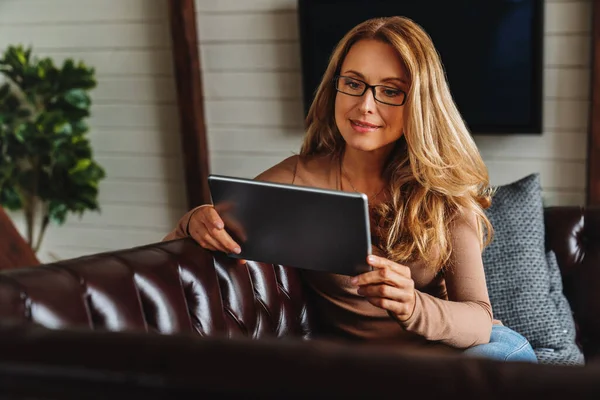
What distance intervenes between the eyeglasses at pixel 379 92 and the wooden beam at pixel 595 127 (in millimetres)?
1672

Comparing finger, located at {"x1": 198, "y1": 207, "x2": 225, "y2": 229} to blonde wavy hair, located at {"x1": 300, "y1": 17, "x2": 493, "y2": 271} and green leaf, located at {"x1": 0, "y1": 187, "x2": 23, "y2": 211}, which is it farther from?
green leaf, located at {"x1": 0, "y1": 187, "x2": 23, "y2": 211}

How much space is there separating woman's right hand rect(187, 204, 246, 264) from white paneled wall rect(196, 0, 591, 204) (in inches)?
81.4

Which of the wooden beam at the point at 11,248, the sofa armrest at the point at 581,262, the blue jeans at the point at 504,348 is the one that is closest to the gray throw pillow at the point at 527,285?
the sofa armrest at the point at 581,262

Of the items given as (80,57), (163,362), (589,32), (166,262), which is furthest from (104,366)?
(80,57)

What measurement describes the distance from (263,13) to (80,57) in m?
1.04

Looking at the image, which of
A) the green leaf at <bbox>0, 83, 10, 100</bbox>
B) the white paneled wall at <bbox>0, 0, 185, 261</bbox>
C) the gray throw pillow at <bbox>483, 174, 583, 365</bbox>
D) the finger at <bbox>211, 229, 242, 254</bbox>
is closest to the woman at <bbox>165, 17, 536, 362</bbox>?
the finger at <bbox>211, 229, 242, 254</bbox>

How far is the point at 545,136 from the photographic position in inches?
137

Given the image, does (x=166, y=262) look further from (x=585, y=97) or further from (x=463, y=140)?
(x=585, y=97)

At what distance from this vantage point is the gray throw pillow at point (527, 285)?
224 centimetres

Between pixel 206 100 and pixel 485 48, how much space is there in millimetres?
1364

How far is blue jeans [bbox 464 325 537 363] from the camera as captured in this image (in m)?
1.82

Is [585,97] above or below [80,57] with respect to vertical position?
below

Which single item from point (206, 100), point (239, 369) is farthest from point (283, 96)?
point (239, 369)

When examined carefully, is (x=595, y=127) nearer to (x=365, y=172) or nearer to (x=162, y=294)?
(x=365, y=172)
